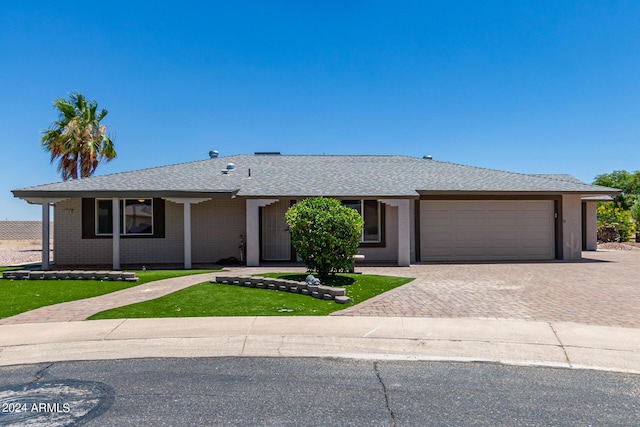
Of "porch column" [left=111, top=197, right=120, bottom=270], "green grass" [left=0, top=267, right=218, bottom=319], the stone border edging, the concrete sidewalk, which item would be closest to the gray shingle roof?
"porch column" [left=111, top=197, right=120, bottom=270]

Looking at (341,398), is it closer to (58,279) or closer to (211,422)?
(211,422)

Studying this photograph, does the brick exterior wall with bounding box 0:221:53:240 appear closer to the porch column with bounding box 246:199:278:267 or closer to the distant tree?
the porch column with bounding box 246:199:278:267

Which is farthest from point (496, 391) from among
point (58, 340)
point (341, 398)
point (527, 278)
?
point (527, 278)

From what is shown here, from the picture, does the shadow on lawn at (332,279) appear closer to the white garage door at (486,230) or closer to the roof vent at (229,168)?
the white garage door at (486,230)

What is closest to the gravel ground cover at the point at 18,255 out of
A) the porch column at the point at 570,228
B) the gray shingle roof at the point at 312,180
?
the gray shingle roof at the point at 312,180

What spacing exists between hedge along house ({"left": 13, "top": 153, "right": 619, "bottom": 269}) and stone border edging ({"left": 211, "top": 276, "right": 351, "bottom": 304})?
5.08m

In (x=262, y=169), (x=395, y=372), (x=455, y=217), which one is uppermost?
(x=262, y=169)

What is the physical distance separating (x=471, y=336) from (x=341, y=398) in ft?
10.8

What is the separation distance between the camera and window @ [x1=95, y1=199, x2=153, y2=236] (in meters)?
18.6

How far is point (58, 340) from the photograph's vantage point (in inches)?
288

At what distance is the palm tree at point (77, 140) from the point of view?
2842 centimetres

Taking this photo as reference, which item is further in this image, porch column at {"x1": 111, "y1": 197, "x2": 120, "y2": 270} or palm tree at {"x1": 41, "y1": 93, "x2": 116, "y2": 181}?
palm tree at {"x1": 41, "y1": 93, "x2": 116, "y2": 181}

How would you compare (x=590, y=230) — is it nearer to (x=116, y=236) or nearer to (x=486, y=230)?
(x=486, y=230)

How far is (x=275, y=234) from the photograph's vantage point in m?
19.1
